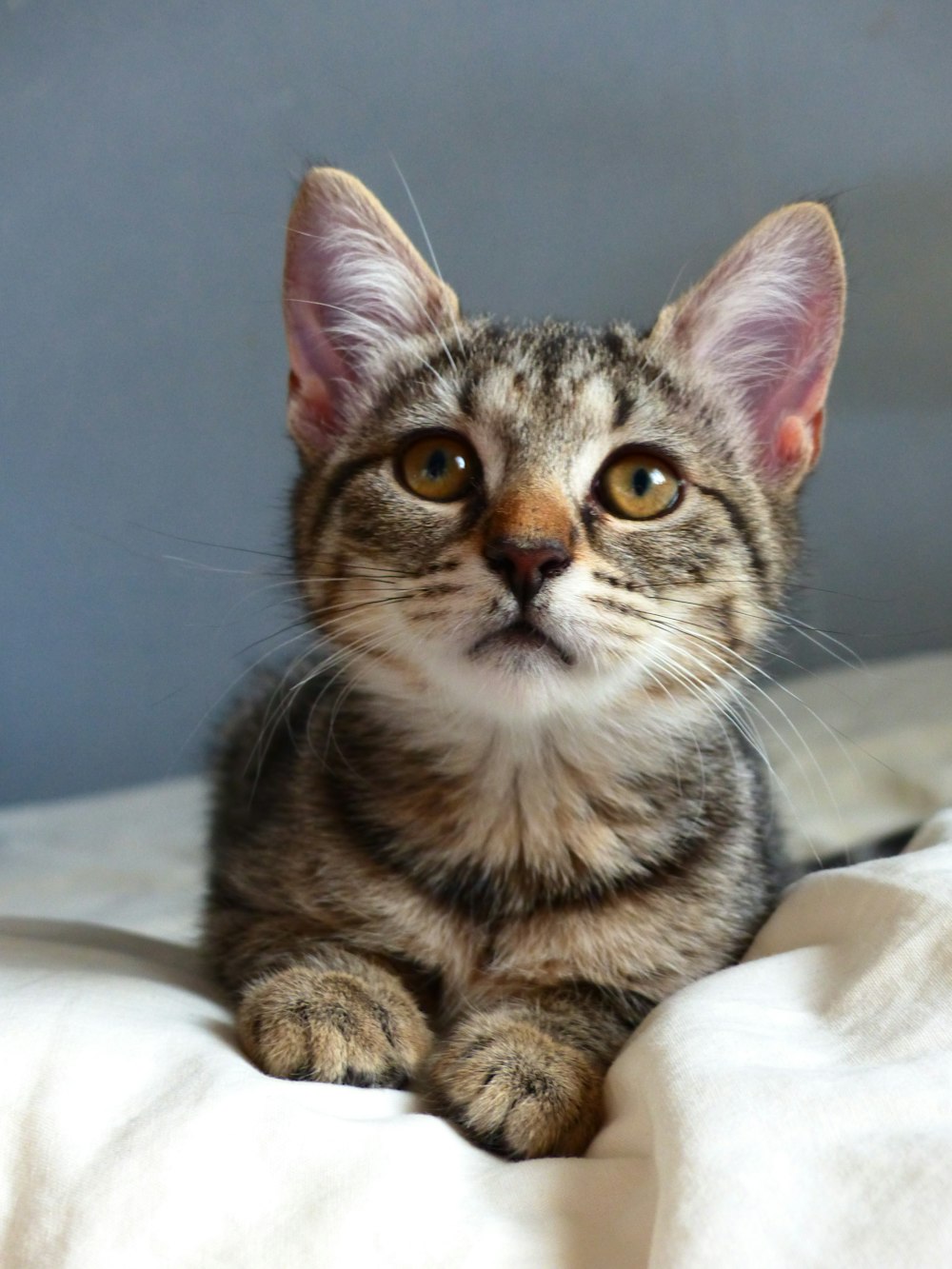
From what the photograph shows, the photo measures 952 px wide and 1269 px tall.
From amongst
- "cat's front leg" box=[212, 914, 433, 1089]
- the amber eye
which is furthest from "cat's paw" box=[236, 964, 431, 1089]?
the amber eye

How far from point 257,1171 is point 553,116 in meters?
1.74

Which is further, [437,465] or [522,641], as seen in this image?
[437,465]

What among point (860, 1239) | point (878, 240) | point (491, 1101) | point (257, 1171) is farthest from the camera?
point (878, 240)

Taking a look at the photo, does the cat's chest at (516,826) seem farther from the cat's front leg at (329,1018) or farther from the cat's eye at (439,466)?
the cat's eye at (439,466)

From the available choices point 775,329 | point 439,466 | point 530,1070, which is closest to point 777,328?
point 775,329

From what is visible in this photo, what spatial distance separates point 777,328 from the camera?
4.02ft

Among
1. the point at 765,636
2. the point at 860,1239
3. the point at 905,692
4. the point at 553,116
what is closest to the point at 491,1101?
the point at 860,1239

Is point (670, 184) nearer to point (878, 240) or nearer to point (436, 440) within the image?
point (878, 240)

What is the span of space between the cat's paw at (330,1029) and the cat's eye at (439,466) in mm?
436

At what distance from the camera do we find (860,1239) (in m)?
0.59

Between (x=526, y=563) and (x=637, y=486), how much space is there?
0.68 feet

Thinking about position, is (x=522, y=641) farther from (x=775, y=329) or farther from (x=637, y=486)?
(x=775, y=329)

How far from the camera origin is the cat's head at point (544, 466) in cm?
97

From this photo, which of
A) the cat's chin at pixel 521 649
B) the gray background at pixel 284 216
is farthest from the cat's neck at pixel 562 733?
the gray background at pixel 284 216
